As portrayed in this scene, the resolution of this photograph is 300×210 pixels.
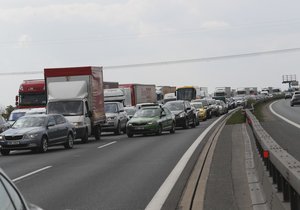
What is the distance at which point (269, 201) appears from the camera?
8242mm

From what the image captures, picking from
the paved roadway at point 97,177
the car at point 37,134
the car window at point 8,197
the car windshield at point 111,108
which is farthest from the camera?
the car windshield at point 111,108

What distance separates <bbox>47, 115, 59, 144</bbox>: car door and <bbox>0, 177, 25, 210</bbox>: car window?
1847 centimetres

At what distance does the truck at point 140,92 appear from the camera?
176 ft

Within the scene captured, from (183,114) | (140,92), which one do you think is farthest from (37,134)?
(140,92)

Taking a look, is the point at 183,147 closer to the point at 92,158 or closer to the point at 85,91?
the point at 92,158

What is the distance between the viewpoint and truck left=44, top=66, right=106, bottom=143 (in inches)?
1054

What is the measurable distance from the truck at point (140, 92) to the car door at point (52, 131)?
3033 centimetres

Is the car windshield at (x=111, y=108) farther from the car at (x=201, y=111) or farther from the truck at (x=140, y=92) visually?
the truck at (x=140, y=92)

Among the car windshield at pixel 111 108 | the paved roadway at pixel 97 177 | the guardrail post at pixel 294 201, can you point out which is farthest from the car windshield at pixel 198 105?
the guardrail post at pixel 294 201

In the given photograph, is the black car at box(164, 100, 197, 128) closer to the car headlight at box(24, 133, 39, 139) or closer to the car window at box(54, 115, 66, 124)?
the car window at box(54, 115, 66, 124)

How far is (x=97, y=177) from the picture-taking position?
1281 centimetres

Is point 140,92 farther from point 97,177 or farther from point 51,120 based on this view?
point 97,177

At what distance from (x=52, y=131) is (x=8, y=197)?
61.8 ft

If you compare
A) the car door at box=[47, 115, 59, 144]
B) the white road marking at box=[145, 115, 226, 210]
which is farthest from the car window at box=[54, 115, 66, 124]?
the white road marking at box=[145, 115, 226, 210]
